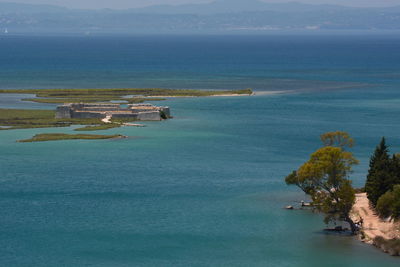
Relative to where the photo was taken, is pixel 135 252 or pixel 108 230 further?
pixel 108 230

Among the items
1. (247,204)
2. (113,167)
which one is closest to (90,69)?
(113,167)

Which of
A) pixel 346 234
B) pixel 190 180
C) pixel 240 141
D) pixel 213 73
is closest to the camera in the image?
pixel 346 234

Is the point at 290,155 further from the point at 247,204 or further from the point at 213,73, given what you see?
the point at 213,73

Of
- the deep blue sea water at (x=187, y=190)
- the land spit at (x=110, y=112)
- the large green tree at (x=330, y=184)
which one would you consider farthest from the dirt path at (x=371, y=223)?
the land spit at (x=110, y=112)

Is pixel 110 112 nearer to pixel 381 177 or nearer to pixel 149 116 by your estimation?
pixel 149 116

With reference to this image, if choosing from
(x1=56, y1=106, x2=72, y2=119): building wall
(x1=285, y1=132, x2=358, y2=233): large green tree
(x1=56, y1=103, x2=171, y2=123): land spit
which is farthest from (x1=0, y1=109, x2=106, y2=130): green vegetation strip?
(x1=285, y1=132, x2=358, y2=233): large green tree

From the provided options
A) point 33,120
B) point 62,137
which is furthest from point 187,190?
point 33,120

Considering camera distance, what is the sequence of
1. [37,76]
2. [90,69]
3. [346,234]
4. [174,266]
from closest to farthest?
[174,266], [346,234], [37,76], [90,69]
